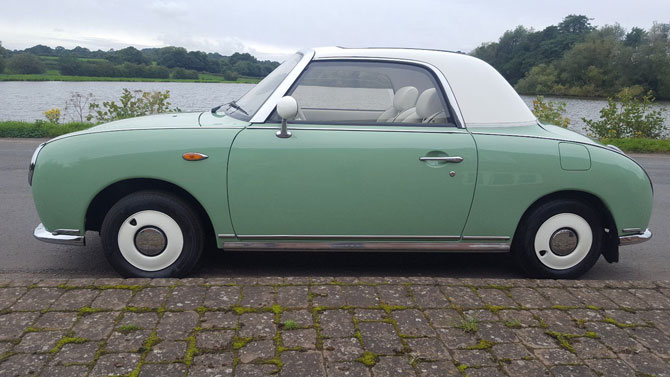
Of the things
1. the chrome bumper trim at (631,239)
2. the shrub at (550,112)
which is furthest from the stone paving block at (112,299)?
the shrub at (550,112)

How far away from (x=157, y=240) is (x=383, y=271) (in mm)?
1666

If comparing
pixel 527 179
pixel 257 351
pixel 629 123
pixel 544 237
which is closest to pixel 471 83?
pixel 527 179

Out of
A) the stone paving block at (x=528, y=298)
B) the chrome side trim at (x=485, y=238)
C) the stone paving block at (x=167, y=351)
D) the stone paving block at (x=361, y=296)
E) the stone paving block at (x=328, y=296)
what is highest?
the chrome side trim at (x=485, y=238)

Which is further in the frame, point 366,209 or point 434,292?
point 366,209

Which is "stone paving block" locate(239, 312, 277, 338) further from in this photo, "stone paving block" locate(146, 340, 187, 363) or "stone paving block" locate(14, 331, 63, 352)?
"stone paving block" locate(14, 331, 63, 352)

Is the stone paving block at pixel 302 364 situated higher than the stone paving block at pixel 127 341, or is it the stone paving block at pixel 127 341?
the stone paving block at pixel 302 364

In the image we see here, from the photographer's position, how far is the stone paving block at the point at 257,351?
2.42 meters

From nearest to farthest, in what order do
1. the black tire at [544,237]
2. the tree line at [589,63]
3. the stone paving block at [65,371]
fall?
the stone paving block at [65,371] < the black tire at [544,237] < the tree line at [589,63]

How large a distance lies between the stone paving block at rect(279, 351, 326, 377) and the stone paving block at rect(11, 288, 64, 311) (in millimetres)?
1454

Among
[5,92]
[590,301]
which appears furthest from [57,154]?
[5,92]

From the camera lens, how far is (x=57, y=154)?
3486mm

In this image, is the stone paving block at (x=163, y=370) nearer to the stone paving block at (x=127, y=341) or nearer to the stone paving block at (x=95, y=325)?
the stone paving block at (x=127, y=341)

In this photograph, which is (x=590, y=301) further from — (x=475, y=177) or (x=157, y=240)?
(x=157, y=240)

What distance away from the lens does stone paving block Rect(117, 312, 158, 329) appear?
2715 millimetres
